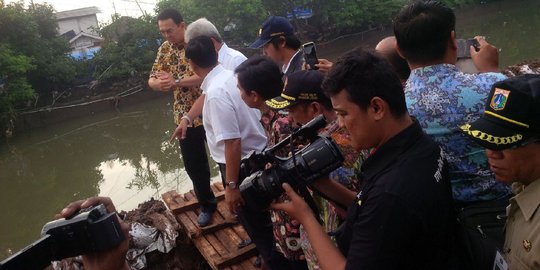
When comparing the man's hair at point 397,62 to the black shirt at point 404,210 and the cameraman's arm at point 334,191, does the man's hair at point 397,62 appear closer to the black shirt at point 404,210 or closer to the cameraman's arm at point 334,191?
the cameraman's arm at point 334,191

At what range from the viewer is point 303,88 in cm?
171

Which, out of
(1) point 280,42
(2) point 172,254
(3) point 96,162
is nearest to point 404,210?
(1) point 280,42

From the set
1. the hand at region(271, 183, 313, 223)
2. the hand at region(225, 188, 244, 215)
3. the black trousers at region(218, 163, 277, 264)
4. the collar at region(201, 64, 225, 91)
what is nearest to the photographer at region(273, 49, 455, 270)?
the hand at region(271, 183, 313, 223)

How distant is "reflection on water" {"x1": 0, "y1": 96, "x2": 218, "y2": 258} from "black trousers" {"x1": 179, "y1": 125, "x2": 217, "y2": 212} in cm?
381

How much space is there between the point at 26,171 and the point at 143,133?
3.22m

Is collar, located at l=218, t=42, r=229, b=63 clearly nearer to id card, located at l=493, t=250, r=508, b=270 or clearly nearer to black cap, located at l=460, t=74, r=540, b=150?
black cap, located at l=460, t=74, r=540, b=150

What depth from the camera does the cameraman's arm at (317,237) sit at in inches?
48.1

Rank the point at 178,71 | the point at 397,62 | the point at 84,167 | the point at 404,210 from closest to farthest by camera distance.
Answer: the point at 404,210 → the point at 397,62 → the point at 178,71 → the point at 84,167

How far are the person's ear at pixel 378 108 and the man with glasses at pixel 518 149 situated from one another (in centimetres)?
30

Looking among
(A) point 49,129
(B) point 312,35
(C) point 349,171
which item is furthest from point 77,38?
(C) point 349,171

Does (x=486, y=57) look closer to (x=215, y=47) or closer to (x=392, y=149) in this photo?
(x=392, y=149)

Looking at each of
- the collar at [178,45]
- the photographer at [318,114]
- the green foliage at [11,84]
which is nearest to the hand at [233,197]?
the photographer at [318,114]

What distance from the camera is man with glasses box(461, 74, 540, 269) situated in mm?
1098

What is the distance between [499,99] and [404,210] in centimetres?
48
